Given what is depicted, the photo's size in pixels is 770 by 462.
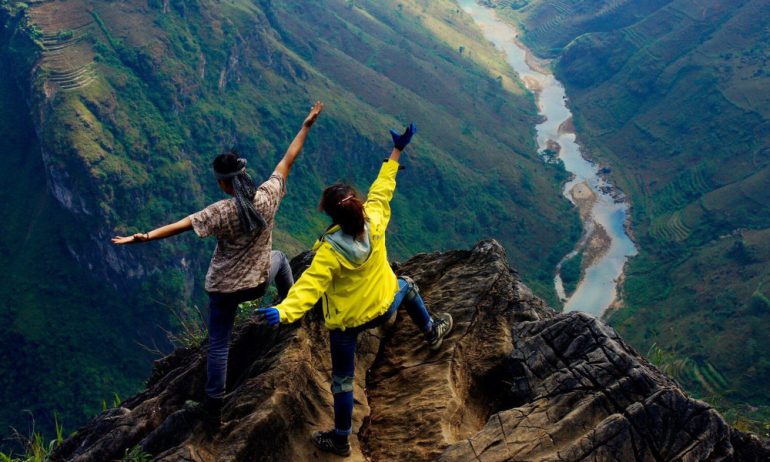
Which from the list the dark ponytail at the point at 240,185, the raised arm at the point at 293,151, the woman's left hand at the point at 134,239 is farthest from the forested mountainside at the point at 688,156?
the woman's left hand at the point at 134,239

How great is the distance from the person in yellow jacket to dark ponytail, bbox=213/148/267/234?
763 millimetres

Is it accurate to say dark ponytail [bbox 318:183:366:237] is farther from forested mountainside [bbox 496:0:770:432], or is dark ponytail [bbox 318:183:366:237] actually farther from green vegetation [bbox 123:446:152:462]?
forested mountainside [bbox 496:0:770:432]

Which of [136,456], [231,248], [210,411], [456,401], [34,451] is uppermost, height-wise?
[231,248]

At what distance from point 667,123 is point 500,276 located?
104m

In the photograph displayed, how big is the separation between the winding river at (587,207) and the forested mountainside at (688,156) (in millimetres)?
2122

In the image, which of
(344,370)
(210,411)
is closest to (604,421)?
(344,370)

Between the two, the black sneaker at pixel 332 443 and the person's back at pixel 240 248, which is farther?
the black sneaker at pixel 332 443

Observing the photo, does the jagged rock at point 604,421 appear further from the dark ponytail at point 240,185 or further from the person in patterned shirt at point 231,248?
the dark ponytail at point 240,185

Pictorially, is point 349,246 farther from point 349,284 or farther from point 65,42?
point 65,42

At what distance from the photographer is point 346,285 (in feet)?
19.5

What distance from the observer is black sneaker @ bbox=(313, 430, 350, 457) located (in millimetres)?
6355

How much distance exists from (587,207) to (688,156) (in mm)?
17566

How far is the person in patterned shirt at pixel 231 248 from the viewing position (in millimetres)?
6133

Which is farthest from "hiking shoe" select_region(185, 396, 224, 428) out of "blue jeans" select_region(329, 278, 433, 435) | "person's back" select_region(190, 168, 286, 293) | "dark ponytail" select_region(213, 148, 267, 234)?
"dark ponytail" select_region(213, 148, 267, 234)
